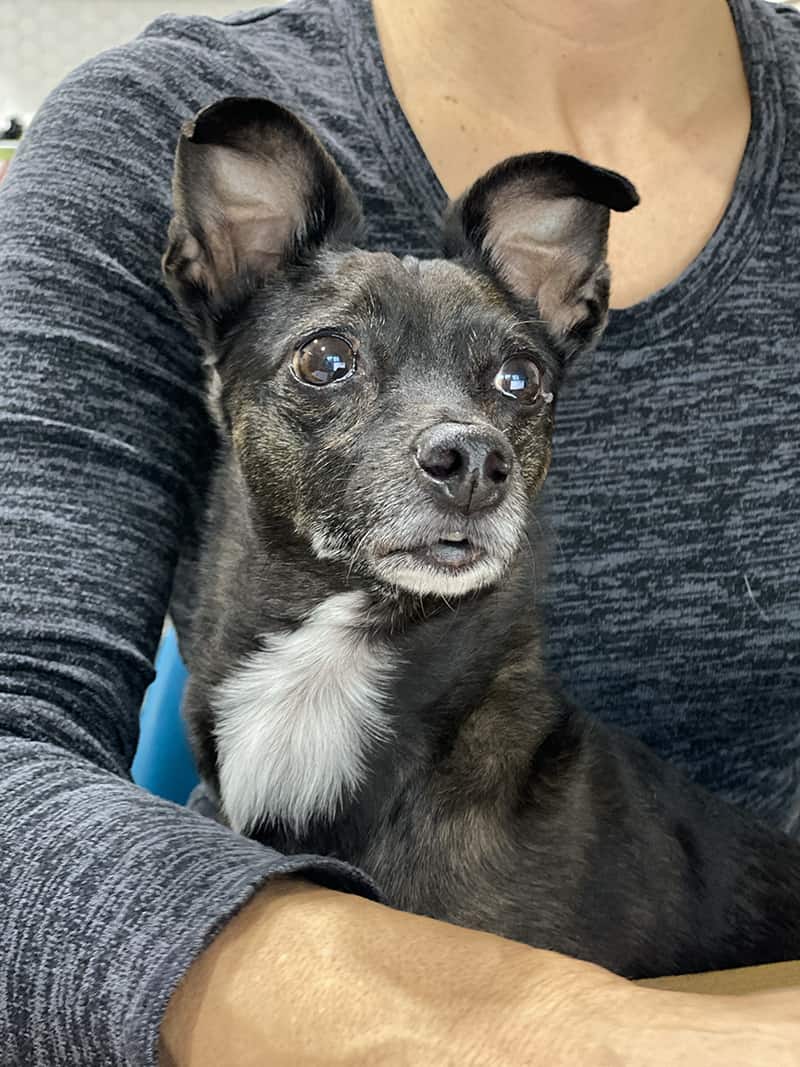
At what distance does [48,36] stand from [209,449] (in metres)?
2.63

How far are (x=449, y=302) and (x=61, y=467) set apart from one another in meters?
0.45

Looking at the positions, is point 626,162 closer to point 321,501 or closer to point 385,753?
point 321,501

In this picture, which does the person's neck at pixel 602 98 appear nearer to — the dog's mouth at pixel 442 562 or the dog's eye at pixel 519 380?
the dog's eye at pixel 519 380

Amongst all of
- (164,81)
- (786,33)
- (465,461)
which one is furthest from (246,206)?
(786,33)

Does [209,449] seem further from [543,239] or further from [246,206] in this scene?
[543,239]

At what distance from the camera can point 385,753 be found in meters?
→ 1.23

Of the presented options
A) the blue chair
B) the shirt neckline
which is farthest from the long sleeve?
the blue chair

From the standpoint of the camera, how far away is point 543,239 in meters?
1.42

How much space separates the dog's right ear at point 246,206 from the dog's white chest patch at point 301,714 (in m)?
0.37

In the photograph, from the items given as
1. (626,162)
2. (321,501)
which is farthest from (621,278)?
(321,501)

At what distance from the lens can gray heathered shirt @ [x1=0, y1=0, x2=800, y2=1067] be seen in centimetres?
101

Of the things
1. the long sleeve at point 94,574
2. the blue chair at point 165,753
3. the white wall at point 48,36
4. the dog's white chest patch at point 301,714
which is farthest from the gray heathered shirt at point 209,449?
the white wall at point 48,36

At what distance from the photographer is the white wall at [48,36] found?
11.5ft

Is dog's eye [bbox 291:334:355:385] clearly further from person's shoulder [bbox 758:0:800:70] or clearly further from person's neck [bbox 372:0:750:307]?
person's shoulder [bbox 758:0:800:70]
